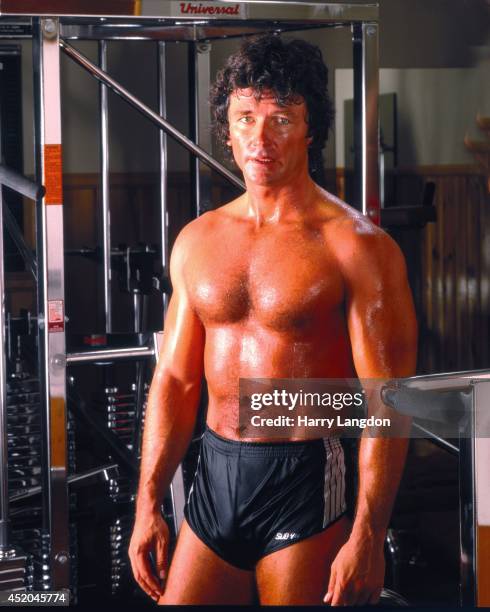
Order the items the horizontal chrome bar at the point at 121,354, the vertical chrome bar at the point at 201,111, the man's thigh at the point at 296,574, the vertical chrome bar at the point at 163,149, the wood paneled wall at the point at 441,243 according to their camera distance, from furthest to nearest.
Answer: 1. the wood paneled wall at the point at 441,243
2. the vertical chrome bar at the point at 163,149
3. the vertical chrome bar at the point at 201,111
4. the horizontal chrome bar at the point at 121,354
5. the man's thigh at the point at 296,574

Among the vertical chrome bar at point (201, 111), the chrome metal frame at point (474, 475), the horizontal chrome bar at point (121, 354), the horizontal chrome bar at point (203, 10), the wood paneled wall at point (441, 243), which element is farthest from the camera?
the wood paneled wall at point (441, 243)

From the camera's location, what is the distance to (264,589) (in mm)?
2293

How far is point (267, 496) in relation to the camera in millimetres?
2328

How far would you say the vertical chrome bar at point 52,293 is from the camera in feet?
8.39

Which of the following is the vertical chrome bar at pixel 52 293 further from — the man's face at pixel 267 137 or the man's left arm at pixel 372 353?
the man's left arm at pixel 372 353

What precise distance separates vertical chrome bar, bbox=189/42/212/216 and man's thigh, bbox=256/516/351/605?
3.98 feet

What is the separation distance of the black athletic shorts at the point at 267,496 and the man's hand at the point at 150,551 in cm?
9

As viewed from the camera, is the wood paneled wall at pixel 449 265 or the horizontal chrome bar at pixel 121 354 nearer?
the horizontal chrome bar at pixel 121 354

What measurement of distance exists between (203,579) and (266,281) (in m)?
0.63

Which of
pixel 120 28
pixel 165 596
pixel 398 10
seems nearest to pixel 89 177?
pixel 398 10

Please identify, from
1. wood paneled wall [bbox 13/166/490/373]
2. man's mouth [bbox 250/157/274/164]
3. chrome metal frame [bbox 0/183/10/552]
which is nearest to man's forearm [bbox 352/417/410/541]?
man's mouth [bbox 250/157/274/164]

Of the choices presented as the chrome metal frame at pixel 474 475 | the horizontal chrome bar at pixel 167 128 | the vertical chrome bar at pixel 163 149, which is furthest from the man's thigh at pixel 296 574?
the vertical chrome bar at pixel 163 149

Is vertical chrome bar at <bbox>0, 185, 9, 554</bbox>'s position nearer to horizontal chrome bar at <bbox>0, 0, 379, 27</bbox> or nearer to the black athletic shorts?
horizontal chrome bar at <bbox>0, 0, 379, 27</bbox>

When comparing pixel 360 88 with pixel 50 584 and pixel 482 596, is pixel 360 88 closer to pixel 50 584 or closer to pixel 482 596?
pixel 482 596
